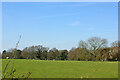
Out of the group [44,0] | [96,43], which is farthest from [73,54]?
[44,0]

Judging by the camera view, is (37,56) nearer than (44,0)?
No

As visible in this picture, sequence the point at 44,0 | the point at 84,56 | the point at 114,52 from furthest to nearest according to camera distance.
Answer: the point at 84,56, the point at 114,52, the point at 44,0

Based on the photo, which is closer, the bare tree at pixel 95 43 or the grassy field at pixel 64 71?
the grassy field at pixel 64 71

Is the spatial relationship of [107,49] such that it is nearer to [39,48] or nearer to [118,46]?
[118,46]

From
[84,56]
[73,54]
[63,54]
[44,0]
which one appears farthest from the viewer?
[63,54]

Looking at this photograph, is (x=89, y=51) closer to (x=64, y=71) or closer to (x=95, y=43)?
A: (x=95, y=43)

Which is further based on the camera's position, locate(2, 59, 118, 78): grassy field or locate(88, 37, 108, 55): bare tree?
locate(88, 37, 108, 55): bare tree

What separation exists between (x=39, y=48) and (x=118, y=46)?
12.9 meters

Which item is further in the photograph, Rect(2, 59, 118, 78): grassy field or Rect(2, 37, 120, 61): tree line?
Rect(2, 37, 120, 61): tree line

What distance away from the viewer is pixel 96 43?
28672 mm

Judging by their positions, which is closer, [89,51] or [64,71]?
[64,71]

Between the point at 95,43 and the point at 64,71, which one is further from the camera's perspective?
the point at 95,43

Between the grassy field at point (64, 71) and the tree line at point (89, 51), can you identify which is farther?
the tree line at point (89, 51)

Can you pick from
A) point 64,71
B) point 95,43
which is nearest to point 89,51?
point 95,43
